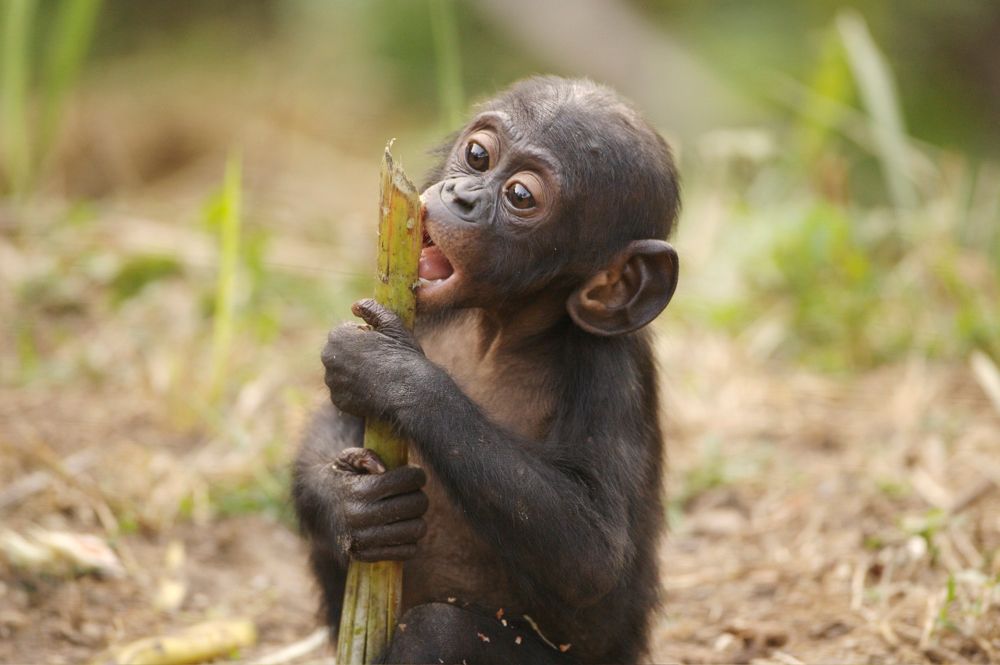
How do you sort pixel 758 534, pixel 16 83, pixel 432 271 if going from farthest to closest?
pixel 16 83 → pixel 758 534 → pixel 432 271

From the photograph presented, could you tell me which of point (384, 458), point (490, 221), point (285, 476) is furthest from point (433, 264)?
point (285, 476)

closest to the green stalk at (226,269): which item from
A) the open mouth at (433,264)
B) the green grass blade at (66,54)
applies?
the green grass blade at (66,54)

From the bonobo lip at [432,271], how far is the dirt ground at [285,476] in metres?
1.49

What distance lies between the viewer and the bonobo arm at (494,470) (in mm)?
3424

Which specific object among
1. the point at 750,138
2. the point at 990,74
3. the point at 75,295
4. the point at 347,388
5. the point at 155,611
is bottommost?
the point at 155,611

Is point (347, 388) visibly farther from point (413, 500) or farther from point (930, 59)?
point (930, 59)

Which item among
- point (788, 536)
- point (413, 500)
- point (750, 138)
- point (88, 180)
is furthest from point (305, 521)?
point (88, 180)

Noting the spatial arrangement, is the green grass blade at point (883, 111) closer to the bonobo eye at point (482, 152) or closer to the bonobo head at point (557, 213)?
the bonobo head at point (557, 213)

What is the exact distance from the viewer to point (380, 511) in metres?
3.48

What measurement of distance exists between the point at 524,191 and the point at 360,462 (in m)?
0.93

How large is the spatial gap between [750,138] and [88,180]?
5980 mm

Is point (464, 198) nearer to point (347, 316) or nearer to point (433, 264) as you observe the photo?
point (433, 264)

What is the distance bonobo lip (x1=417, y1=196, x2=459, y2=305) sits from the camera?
358 centimetres

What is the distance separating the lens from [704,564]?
17.5 ft
